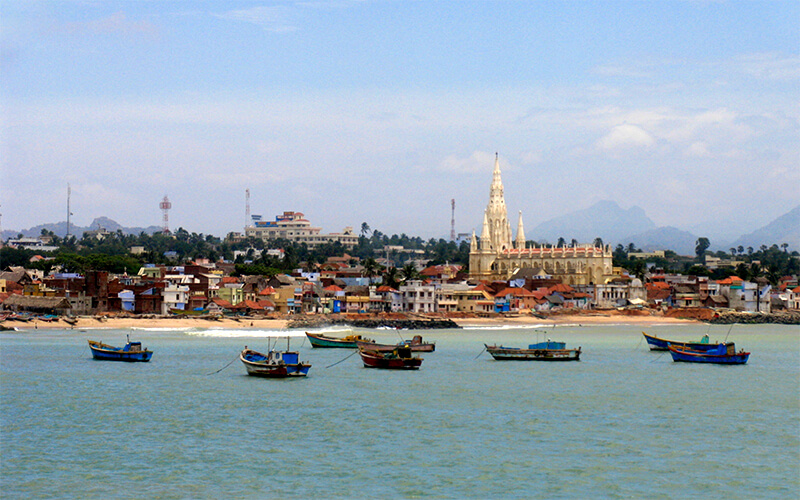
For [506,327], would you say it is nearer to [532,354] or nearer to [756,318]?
[756,318]

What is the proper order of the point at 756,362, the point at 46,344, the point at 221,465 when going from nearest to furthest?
the point at 221,465 → the point at 756,362 → the point at 46,344

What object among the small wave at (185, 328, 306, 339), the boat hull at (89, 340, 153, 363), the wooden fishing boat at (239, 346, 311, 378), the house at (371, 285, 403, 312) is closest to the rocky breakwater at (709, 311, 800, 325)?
the house at (371, 285, 403, 312)

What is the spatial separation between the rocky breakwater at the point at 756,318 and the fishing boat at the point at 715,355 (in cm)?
5490

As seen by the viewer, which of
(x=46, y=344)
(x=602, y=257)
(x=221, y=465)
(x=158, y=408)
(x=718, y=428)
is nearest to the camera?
(x=221, y=465)

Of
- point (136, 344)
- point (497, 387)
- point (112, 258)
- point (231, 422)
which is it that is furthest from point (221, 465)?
point (112, 258)

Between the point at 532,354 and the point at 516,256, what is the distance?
11157 centimetres

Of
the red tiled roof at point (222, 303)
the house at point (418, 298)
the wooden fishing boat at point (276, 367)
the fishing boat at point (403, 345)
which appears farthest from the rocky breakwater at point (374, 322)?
the wooden fishing boat at point (276, 367)

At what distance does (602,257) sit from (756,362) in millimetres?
95591

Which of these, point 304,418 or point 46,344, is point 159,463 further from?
point 46,344

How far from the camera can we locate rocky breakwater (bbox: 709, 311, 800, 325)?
113562mm

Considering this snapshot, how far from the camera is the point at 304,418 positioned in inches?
1422

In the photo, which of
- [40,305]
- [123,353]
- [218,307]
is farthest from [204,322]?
[123,353]

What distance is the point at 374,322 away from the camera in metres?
96.1

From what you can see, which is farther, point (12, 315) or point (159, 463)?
point (12, 315)
